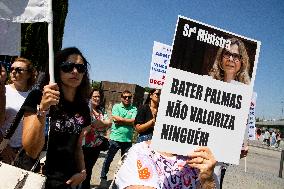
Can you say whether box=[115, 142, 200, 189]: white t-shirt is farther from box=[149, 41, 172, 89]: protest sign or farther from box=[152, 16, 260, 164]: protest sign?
box=[149, 41, 172, 89]: protest sign

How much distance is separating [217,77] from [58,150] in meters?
1.33

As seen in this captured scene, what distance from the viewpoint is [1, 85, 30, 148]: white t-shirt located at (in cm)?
351

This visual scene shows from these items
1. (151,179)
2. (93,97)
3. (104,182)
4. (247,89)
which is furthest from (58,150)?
(104,182)

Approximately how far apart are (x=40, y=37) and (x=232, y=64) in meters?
16.4

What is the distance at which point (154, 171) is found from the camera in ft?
7.52

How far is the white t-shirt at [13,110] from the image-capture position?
11.5ft

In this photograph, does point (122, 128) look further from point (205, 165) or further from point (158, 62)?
point (205, 165)

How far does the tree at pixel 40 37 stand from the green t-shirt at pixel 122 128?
980 centimetres

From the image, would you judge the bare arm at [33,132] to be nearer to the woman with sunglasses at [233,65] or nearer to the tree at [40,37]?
the woman with sunglasses at [233,65]

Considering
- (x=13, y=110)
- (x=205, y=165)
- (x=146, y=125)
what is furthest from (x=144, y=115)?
Answer: (x=205, y=165)

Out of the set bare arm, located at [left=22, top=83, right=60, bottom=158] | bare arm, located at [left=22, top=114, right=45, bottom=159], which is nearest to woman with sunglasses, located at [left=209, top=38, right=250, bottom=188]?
bare arm, located at [left=22, top=83, right=60, bottom=158]

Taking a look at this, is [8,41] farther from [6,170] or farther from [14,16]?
[6,170]

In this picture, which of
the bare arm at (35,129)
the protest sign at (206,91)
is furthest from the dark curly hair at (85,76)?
the protest sign at (206,91)

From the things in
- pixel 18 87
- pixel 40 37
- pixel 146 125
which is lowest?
pixel 146 125
